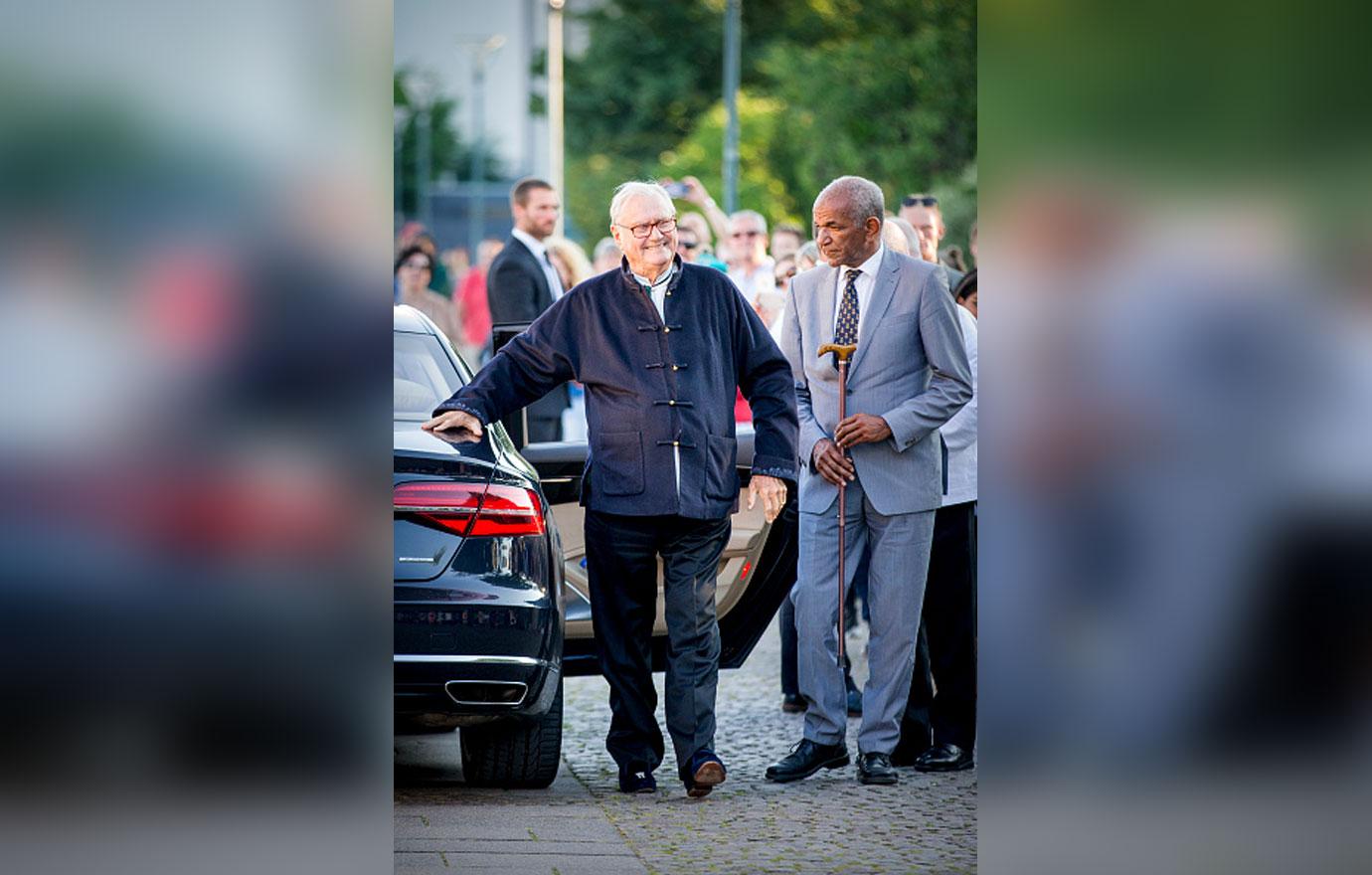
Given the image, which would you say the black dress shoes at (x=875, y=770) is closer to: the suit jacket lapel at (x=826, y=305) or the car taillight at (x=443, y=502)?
the suit jacket lapel at (x=826, y=305)

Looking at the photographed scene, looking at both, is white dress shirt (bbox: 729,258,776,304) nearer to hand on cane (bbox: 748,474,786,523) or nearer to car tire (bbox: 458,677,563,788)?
hand on cane (bbox: 748,474,786,523)

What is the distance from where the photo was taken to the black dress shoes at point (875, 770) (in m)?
8.13

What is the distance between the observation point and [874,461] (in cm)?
820

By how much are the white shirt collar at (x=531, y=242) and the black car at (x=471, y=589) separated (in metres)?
4.39

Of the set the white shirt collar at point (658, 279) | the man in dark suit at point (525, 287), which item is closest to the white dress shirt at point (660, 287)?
the white shirt collar at point (658, 279)

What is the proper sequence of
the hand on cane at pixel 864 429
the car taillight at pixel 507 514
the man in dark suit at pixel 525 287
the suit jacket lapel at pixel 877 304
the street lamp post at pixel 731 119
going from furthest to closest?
Result: the street lamp post at pixel 731 119 → the man in dark suit at pixel 525 287 → the suit jacket lapel at pixel 877 304 → the hand on cane at pixel 864 429 → the car taillight at pixel 507 514

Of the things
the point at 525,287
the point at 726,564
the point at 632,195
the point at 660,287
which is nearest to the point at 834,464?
the point at 726,564

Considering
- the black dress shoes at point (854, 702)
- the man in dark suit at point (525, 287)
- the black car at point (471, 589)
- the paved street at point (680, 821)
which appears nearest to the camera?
the paved street at point (680, 821)

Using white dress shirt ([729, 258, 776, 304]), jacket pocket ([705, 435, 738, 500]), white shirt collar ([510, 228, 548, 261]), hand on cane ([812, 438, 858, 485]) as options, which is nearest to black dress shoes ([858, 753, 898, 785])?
hand on cane ([812, 438, 858, 485])

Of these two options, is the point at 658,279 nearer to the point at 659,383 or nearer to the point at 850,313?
the point at 659,383

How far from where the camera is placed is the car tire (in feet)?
25.9
